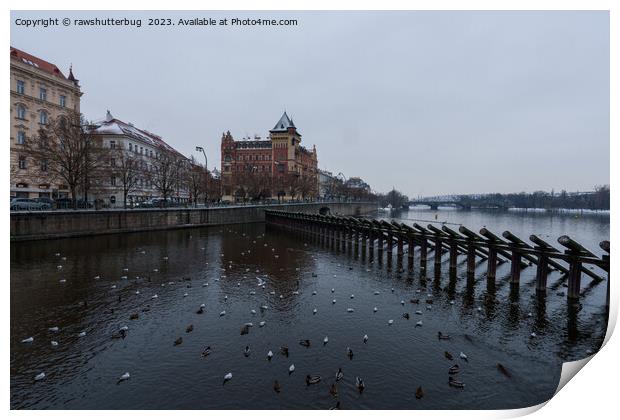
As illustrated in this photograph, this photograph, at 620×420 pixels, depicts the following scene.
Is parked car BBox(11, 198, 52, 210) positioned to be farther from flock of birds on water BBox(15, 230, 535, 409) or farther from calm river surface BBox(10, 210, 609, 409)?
flock of birds on water BBox(15, 230, 535, 409)

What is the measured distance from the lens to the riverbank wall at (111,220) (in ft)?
92.0

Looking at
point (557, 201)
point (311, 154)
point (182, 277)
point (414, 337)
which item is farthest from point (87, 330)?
point (311, 154)

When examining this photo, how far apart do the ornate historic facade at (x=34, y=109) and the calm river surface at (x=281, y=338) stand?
14277 millimetres

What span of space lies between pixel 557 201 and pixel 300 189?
6723cm

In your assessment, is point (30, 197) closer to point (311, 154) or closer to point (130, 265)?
point (130, 265)

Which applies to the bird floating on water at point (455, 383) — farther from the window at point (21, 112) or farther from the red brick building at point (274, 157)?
the red brick building at point (274, 157)

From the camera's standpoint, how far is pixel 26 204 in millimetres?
29875

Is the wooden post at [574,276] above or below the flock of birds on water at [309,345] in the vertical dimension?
above

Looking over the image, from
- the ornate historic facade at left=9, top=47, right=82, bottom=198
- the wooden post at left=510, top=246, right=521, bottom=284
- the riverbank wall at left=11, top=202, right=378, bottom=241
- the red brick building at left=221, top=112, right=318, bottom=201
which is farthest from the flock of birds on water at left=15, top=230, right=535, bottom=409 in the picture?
the red brick building at left=221, top=112, right=318, bottom=201

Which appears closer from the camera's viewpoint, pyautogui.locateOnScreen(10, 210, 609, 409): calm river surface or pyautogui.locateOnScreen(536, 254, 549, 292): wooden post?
pyautogui.locateOnScreen(10, 210, 609, 409): calm river surface

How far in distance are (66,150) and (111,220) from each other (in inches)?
320

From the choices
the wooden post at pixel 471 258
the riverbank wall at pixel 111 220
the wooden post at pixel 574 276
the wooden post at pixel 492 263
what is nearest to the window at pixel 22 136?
the riverbank wall at pixel 111 220

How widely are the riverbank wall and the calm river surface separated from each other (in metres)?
14.0

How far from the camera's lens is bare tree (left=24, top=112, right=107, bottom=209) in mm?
29867
